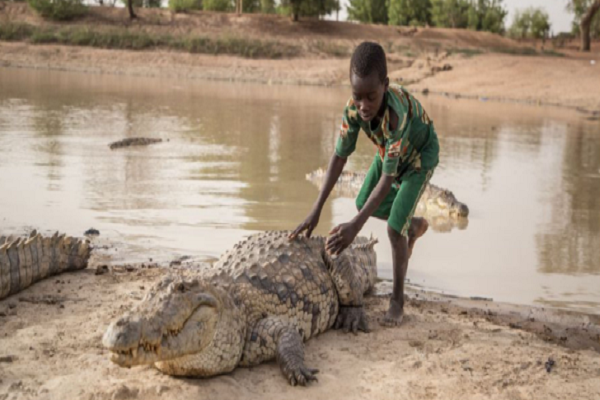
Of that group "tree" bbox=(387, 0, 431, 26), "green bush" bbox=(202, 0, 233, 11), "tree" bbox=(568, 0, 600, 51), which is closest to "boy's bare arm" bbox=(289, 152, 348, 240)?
"tree" bbox=(568, 0, 600, 51)

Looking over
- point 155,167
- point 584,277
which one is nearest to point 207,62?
point 155,167

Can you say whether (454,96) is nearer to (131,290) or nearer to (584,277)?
(584,277)

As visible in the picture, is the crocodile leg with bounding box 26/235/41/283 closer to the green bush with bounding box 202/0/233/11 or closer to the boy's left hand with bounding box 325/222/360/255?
the boy's left hand with bounding box 325/222/360/255

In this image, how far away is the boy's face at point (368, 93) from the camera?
11.6 feet

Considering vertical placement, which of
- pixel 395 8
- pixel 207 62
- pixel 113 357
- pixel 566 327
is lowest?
pixel 566 327

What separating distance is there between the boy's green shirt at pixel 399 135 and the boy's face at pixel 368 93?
0.41 ft

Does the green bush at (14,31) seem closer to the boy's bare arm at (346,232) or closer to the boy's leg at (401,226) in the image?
the boy's leg at (401,226)

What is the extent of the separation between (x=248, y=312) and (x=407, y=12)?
57.6m

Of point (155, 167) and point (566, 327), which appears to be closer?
point (566, 327)

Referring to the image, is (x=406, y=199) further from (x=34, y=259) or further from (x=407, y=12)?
(x=407, y=12)

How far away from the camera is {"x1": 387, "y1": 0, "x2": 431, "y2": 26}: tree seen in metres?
57.7

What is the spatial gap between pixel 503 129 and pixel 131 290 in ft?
42.2

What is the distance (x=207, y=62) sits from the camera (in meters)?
33.8

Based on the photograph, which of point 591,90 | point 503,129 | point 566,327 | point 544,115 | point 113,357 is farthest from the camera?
point 591,90
